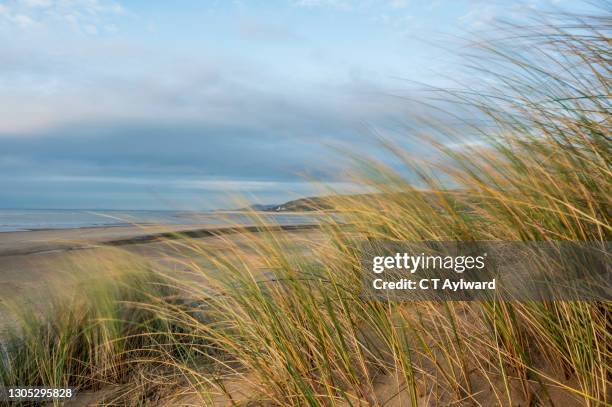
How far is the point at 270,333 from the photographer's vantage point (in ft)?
6.24

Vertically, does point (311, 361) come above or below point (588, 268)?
below

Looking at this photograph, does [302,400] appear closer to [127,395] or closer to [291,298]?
[291,298]

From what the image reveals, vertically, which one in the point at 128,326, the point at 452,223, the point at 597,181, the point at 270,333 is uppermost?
the point at 597,181

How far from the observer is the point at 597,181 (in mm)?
1700

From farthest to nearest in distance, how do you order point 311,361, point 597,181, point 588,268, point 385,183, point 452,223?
point 385,183 < point 311,361 < point 452,223 < point 597,181 < point 588,268

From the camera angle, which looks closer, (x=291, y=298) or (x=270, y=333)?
(x=270, y=333)

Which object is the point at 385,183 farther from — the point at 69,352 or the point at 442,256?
the point at 69,352

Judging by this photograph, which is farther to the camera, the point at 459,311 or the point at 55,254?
the point at 55,254

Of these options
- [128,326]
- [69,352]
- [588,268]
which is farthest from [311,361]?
[69,352]

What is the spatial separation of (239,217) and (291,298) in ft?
2.17

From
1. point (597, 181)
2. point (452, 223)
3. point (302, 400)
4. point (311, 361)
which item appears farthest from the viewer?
point (311, 361)

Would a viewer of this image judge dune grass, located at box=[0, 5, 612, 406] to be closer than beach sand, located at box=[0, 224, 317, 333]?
Yes

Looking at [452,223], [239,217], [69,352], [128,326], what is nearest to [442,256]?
Answer: [452,223]

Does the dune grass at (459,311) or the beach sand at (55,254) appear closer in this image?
the dune grass at (459,311)
